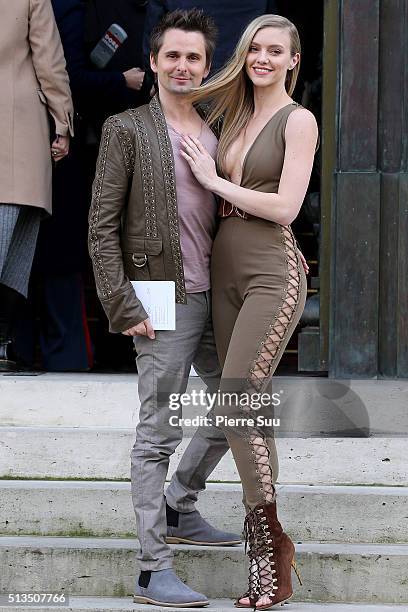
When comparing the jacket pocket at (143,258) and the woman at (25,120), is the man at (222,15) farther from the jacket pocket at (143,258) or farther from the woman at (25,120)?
the jacket pocket at (143,258)

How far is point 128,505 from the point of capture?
15.0ft

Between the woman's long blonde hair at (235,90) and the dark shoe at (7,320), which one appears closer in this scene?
the woman's long blonde hair at (235,90)

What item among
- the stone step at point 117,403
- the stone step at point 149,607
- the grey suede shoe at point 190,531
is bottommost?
the stone step at point 149,607

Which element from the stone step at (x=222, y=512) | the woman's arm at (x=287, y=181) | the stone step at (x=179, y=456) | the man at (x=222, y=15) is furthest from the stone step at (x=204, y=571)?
the man at (x=222, y=15)

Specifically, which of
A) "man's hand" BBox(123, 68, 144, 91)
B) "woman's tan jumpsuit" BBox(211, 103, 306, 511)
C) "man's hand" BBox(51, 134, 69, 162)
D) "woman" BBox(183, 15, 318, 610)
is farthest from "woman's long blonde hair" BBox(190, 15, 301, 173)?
"man's hand" BBox(123, 68, 144, 91)

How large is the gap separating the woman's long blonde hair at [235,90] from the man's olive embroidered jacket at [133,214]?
19cm

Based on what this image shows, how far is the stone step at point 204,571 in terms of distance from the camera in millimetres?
4211

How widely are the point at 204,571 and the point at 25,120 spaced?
2.08 m

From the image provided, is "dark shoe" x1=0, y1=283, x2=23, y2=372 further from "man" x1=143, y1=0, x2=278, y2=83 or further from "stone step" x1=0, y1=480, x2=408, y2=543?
"man" x1=143, y1=0, x2=278, y2=83

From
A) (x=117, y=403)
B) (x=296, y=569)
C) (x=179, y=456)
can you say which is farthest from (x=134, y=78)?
(x=296, y=569)

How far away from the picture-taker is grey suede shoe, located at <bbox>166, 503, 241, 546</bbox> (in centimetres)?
432

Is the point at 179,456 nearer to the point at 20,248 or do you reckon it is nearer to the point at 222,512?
the point at 222,512

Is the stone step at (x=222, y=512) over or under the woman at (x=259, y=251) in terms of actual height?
under

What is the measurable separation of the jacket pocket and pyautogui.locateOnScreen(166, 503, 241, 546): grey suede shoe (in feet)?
2.85
